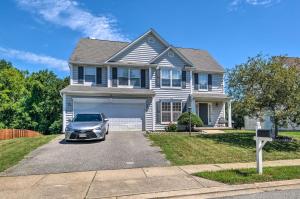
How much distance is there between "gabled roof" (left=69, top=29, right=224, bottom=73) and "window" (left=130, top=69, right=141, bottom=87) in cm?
202

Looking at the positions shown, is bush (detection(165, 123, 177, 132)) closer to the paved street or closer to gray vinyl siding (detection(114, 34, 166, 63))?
gray vinyl siding (detection(114, 34, 166, 63))

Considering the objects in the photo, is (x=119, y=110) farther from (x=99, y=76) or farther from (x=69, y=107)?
(x=69, y=107)

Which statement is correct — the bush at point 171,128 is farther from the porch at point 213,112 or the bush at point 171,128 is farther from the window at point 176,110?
the porch at point 213,112

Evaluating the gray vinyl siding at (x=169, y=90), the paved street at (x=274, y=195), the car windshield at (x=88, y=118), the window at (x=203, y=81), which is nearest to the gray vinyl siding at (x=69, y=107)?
the car windshield at (x=88, y=118)

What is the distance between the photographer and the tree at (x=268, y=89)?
1450cm

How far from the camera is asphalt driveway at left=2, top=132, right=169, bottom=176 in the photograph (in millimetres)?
9482

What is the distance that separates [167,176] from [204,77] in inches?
717

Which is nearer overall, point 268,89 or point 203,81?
point 268,89

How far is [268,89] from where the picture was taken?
15.2m

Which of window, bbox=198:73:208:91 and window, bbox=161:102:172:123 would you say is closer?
window, bbox=161:102:172:123

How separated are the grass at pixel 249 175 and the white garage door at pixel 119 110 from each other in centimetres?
1344

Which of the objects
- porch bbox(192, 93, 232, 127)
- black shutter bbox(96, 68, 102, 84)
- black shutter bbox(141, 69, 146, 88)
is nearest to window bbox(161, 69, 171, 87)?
black shutter bbox(141, 69, 146, 88)

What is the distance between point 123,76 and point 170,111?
477cm

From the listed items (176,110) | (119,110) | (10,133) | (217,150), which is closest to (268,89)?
(217,150)
